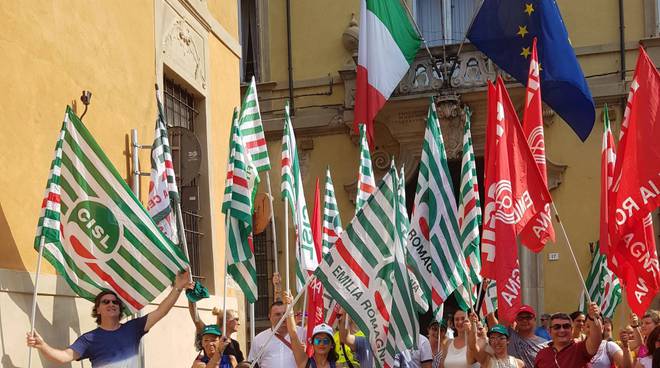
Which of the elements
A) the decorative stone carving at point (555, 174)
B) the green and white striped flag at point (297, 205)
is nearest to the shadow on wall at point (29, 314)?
the green and white striped flag at point (297, 205)

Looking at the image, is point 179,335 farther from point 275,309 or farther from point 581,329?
point 581,329

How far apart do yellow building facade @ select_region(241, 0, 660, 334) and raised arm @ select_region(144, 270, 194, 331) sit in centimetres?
1142

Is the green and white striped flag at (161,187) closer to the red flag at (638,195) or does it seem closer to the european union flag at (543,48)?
the red flag at (638,195)

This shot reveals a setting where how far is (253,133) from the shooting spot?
10031 millimetres

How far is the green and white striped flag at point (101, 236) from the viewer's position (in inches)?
304

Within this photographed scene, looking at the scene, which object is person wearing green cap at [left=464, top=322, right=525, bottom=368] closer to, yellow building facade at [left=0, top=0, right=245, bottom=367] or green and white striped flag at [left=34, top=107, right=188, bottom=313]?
green and white striped flag at [left=34, top=107, right=188, bottom=313]

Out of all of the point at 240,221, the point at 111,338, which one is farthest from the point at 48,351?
the point at 240,221

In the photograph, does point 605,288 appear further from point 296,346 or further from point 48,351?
point 48,351

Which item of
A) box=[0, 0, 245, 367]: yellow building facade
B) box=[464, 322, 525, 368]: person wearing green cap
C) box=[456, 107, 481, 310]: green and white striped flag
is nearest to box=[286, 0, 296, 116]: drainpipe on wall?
box=[0, 0, 245, 367]: yellow building facade

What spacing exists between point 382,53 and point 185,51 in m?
4.37

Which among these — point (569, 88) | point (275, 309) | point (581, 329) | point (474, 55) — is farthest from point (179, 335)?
point (474, 55)

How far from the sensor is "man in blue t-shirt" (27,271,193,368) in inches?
288

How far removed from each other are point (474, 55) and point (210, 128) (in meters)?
7.96

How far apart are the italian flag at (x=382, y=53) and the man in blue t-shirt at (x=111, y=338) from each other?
8021 mm
